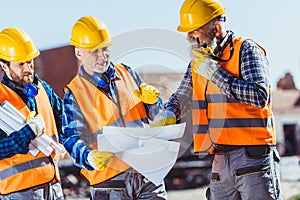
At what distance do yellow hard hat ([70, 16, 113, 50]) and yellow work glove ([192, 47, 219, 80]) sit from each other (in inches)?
23.8

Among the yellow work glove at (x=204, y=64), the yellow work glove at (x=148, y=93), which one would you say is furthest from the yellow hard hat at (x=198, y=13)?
the yellow work glove at (x=148, y=93)

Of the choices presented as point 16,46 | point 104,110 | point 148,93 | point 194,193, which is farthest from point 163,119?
point 194,193

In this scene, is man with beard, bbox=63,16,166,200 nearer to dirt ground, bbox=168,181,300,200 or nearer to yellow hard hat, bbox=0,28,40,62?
yellow hard hat, bbox=0,28,40,62

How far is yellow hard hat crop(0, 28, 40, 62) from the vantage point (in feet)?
14.9

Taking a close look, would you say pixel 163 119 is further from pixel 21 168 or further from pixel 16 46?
pixel 16 46

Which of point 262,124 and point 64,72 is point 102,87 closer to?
point 262,124

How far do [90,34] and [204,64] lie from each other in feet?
2.75

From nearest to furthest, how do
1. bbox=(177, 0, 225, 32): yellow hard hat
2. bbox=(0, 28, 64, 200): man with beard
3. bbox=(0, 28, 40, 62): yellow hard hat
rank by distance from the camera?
bbox=(177, 0, 225, 32): yellow hard hat, bbox=(0, 28, 64, 200): man with beard, bbox=(0, 28, 40, 62): yellow hard hat

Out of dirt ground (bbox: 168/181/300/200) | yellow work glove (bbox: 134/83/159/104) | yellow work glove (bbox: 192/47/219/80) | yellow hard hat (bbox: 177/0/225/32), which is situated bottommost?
dirt ground (bbox: 168/181/300/200)

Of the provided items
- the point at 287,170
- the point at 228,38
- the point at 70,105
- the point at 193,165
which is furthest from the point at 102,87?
the point at 287,170

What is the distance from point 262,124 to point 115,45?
0.98 meters

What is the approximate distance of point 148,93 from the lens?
160 inches

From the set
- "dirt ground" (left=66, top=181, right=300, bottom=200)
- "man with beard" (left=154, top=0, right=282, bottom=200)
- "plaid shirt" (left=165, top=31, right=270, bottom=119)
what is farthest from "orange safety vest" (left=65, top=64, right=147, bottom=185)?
"dirt ground" (left=66, top=181, right=300, bottom=200)

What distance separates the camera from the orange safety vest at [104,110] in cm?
409
